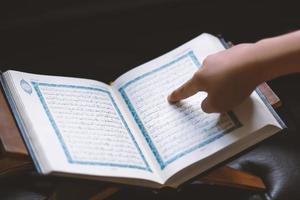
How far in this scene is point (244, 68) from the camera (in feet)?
2.76

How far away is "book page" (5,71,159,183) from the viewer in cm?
80

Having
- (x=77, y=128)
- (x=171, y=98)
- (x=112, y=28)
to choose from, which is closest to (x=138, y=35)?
(x=112, y=28)

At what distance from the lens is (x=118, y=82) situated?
3.38 ft

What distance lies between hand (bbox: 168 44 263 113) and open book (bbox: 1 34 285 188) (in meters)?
0.05

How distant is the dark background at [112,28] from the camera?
3.88ft

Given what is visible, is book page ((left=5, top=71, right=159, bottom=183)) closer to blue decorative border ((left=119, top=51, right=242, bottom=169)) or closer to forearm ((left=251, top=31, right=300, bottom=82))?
blue decorative border ((left=119, top=51, right=242, bottom=169))

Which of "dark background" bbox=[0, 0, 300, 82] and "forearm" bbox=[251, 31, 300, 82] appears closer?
"forearm" bbox=[251, 31, 300, 82]

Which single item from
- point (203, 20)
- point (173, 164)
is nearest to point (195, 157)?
point (173, 164)

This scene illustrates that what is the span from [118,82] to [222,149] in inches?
11.1

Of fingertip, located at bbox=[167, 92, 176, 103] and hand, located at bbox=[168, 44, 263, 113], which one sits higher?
fingertip, located at bbox=[167, 92, 176, 103]

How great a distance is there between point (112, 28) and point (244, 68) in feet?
1.62

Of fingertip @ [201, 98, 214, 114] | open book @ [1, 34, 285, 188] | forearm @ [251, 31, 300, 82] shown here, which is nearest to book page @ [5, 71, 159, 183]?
open book @ [1, 34, 285, 188]

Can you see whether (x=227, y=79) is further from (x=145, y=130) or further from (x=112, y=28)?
(x=112, y=28)

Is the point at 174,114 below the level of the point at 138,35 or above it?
below
